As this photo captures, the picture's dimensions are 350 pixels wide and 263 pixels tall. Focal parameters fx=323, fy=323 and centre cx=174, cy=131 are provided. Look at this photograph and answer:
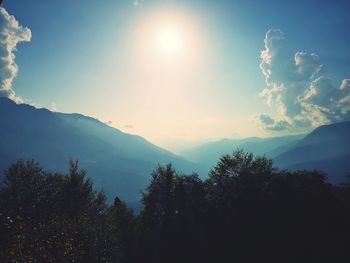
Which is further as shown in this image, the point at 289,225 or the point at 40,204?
the point at 289,225

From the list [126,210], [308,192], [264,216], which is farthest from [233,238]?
[126,210]

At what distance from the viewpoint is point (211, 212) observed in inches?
2527

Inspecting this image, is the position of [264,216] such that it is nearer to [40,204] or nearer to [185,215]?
[185,215]

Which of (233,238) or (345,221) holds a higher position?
(345,221)

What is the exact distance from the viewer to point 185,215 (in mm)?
65062

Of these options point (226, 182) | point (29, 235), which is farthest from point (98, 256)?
point (226, 182)

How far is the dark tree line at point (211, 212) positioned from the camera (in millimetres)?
42625

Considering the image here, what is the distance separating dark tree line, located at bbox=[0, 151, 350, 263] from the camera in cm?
4262

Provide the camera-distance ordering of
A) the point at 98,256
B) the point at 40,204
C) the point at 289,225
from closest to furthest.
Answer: the point at 98,256
the point at 40,204
the point at 289,225

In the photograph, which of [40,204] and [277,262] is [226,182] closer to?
[277,262]

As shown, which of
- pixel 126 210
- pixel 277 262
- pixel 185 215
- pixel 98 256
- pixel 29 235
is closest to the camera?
pixel 29 235

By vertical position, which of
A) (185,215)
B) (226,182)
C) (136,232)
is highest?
(226,182)

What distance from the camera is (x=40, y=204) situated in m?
41.3

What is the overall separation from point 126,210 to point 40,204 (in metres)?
32.3
